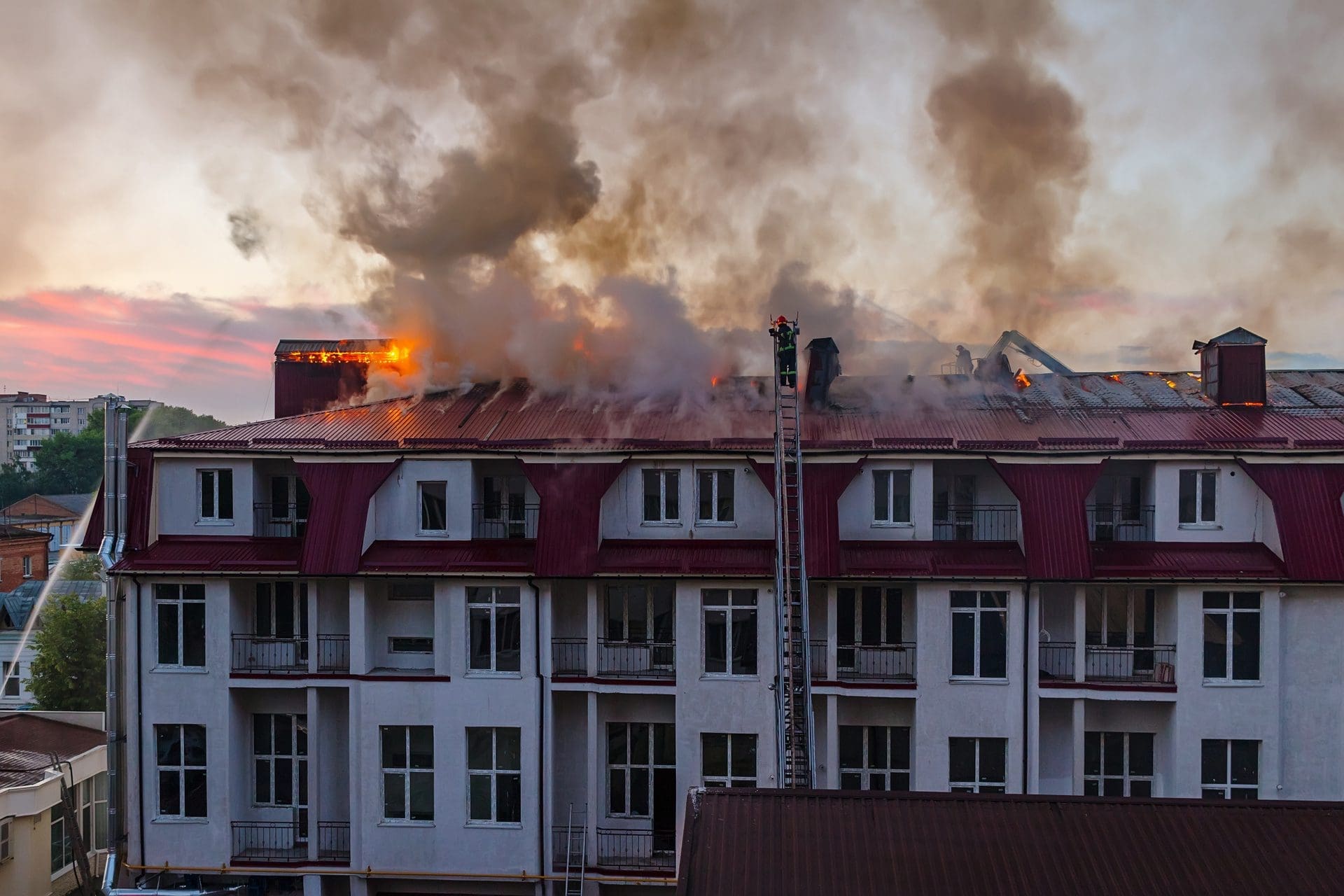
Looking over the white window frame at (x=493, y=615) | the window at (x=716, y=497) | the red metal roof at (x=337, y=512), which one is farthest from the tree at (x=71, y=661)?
the window at (x=716, y=497)

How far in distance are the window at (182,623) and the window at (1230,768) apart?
2006cm

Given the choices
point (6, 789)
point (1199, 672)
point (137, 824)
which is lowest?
point (6, 789)

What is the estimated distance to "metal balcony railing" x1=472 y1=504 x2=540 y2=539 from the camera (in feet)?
64.5

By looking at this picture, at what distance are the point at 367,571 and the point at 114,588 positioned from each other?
18.8 feet

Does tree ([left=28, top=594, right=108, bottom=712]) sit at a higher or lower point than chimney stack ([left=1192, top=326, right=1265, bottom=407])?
lower

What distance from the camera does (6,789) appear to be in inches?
998

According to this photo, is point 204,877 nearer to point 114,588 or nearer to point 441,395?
point 114,588

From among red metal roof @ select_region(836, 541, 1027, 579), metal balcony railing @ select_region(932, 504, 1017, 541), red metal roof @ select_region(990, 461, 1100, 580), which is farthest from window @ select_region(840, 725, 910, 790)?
red metal roof @ select_region(990, 461, 1100, 580)

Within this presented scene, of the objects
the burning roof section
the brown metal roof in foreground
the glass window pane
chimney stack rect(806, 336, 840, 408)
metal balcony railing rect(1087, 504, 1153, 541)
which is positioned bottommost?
the glass window pane

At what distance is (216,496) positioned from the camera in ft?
63.7

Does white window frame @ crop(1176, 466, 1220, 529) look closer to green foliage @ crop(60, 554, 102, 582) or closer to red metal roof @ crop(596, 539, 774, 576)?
red metal roof @ crop(596, 539, 774, 576)

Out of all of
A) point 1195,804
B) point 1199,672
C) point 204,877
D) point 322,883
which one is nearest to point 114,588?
point 204,877

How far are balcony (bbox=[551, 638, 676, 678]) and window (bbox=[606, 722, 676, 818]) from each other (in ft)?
3.81

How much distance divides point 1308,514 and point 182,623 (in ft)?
73.6
